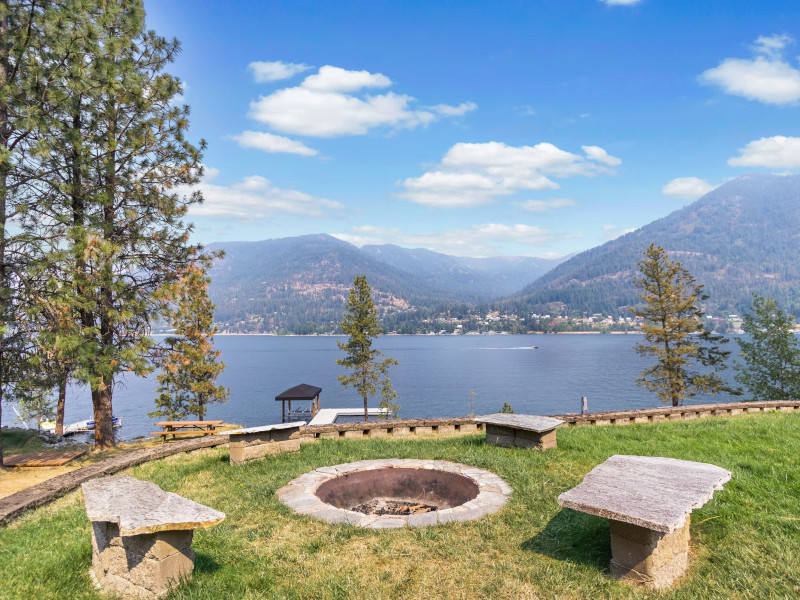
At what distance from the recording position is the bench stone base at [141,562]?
13.3 ft

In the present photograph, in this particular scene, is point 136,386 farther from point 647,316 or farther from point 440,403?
point 647,316

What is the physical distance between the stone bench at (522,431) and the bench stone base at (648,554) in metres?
4.37

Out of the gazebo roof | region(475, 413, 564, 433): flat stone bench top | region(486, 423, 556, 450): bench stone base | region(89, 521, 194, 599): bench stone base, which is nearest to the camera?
region(89, 521, 194, 599): bench stone base

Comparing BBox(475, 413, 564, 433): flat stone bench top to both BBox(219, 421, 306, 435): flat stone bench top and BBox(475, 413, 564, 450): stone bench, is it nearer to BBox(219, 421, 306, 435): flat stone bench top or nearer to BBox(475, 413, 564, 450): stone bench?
BBox(475, 413, 564, 450): stone bench

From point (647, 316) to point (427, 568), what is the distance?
31.9 m

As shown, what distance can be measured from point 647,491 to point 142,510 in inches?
190

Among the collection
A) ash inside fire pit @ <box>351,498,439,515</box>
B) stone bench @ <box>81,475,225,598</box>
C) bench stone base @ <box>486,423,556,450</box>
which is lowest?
ash inside fire pit @ <box>351,498,439,515</box>

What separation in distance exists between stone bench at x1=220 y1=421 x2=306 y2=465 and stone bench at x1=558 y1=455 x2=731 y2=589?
6479mm

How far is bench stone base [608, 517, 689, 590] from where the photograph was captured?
430 cm

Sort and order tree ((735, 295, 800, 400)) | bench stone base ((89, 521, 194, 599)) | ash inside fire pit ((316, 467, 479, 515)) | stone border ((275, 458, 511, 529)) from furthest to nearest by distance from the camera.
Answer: tree ((735, 295, 800, 400)) → ash inside fire pit ((316, 467, 479, 515)) → stone border ((275, 458, 511, 529)) → bench stone base ((89, 521, 194, 599))

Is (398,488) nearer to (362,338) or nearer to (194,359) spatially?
(194,359)

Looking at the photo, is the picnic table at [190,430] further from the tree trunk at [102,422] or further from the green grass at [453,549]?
the green grass at [453,549]

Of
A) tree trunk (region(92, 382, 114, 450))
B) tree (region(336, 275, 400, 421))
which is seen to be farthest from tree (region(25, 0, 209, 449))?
tree (region(336, 275, 400, 421))

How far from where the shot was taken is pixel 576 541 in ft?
17.3
